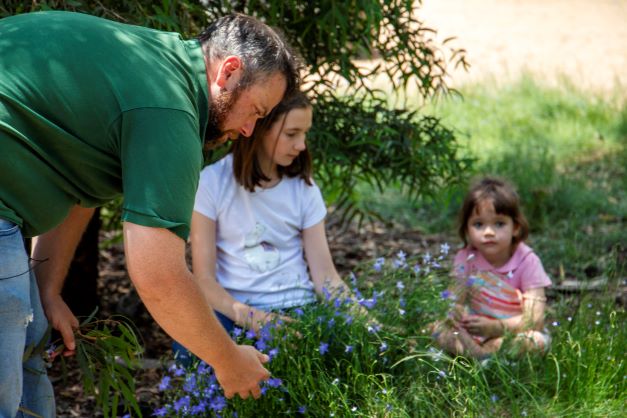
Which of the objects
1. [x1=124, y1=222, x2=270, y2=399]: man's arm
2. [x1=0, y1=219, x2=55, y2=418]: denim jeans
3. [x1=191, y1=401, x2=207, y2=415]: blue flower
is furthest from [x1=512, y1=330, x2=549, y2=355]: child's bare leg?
[x1=0, y1=219, x2=55, y2=418]: denim jeans

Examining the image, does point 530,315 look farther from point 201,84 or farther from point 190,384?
point 201,84

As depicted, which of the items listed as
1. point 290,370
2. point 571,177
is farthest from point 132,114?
point 571,177

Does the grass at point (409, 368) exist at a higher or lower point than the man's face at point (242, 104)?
lower

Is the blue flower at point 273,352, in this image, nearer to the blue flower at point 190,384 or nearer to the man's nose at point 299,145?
the blue flower at point 190,384

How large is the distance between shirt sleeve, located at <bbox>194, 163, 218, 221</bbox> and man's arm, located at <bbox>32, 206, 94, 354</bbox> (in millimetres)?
735

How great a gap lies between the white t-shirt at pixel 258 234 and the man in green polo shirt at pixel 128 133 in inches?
39.6

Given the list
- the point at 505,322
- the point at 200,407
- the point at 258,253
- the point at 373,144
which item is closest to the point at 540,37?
the point at 373,144

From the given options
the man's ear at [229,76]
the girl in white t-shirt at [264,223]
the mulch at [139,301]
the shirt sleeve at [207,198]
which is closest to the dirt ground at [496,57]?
the mulch at [139,301]

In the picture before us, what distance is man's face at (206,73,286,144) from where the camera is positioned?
210 centimetres

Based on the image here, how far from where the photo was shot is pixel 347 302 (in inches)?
114

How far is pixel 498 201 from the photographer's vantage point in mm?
3553

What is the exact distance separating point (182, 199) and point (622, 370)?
1.80 meters

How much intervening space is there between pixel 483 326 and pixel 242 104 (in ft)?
5.35

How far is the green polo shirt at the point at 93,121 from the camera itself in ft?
6.06
